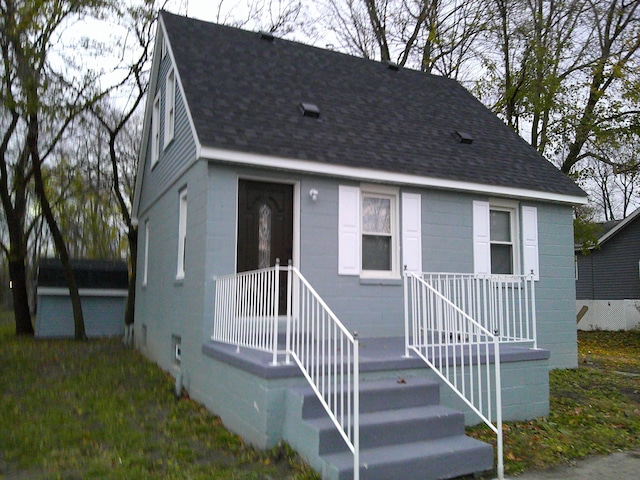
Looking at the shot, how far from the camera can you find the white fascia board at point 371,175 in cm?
691

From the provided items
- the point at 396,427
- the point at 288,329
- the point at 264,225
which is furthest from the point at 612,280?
the point at 288,329

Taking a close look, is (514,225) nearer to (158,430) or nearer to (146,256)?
(158,430)

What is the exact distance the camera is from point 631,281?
2245 centimetres

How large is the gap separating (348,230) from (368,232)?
46 cm

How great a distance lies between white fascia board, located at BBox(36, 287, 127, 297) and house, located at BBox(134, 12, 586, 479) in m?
6.45

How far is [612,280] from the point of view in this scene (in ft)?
76.5

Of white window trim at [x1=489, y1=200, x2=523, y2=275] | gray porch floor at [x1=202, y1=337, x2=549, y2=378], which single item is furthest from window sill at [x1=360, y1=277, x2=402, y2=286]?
white window trim at [x1=489, y1=200, x2=523, y2=275]

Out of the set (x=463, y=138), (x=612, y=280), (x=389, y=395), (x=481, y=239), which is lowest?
(x=389, y=395)

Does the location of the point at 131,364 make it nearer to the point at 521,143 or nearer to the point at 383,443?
the point at 383,443

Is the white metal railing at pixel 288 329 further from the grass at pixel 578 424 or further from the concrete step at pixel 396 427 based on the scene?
the grass at pixel 578 424

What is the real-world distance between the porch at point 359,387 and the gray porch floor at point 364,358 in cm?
1

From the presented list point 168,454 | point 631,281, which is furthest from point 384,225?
point 631,281

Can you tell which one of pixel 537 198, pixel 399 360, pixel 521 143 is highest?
pixel 521 143

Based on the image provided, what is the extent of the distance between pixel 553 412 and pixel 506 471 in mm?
2261
